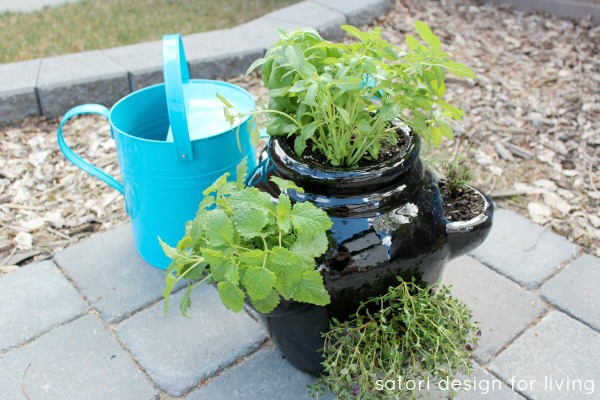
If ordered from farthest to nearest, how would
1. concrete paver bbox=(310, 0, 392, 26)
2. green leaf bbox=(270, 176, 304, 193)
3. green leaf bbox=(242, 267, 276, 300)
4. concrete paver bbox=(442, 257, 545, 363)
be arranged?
concrete paver bbox=(310, 0, 392, 26) < concrete paver bbox=(442, 257, 545, 363) < green leaf bbox=(270, 176, 304, 193) < green leaf bbox=(242, 267, 276, 300)

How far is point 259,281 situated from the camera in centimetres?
122

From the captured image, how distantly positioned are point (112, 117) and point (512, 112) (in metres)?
1.96

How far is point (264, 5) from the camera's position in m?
4.05

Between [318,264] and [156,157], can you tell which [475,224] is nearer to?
[318,264]

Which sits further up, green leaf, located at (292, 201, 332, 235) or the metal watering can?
green leaf, located at (292, 201, 332, 235)

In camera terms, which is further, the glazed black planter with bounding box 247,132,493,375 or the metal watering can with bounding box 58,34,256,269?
the metal watering can with bounding box 58,34,256,269

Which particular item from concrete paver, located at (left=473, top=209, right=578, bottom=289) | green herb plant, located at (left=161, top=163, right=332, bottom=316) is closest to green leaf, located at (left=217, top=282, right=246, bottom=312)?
green herb plant, located at (left=161, top=163, right=332, bottom=316)

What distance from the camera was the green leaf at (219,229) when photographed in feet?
4.16

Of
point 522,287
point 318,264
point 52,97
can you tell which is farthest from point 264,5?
point 318,264

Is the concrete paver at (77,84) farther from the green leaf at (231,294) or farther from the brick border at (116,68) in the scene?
the green leaf at (231,294)

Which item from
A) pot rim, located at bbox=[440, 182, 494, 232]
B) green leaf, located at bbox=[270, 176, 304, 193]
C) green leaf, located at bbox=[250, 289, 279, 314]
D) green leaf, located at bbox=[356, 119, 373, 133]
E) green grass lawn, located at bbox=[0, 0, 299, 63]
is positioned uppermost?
green leaf, located at bbox=[356, 119, 373, 133]

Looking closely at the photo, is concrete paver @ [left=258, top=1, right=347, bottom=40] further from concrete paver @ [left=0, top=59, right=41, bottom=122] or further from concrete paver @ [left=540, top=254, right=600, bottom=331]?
concrete paver @ [left=540, top=254, right=600, bottom=331]

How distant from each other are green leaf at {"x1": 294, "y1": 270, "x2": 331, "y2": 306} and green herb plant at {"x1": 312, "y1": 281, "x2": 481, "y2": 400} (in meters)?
0.14

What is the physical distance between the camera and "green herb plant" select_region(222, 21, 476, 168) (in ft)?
4.23
